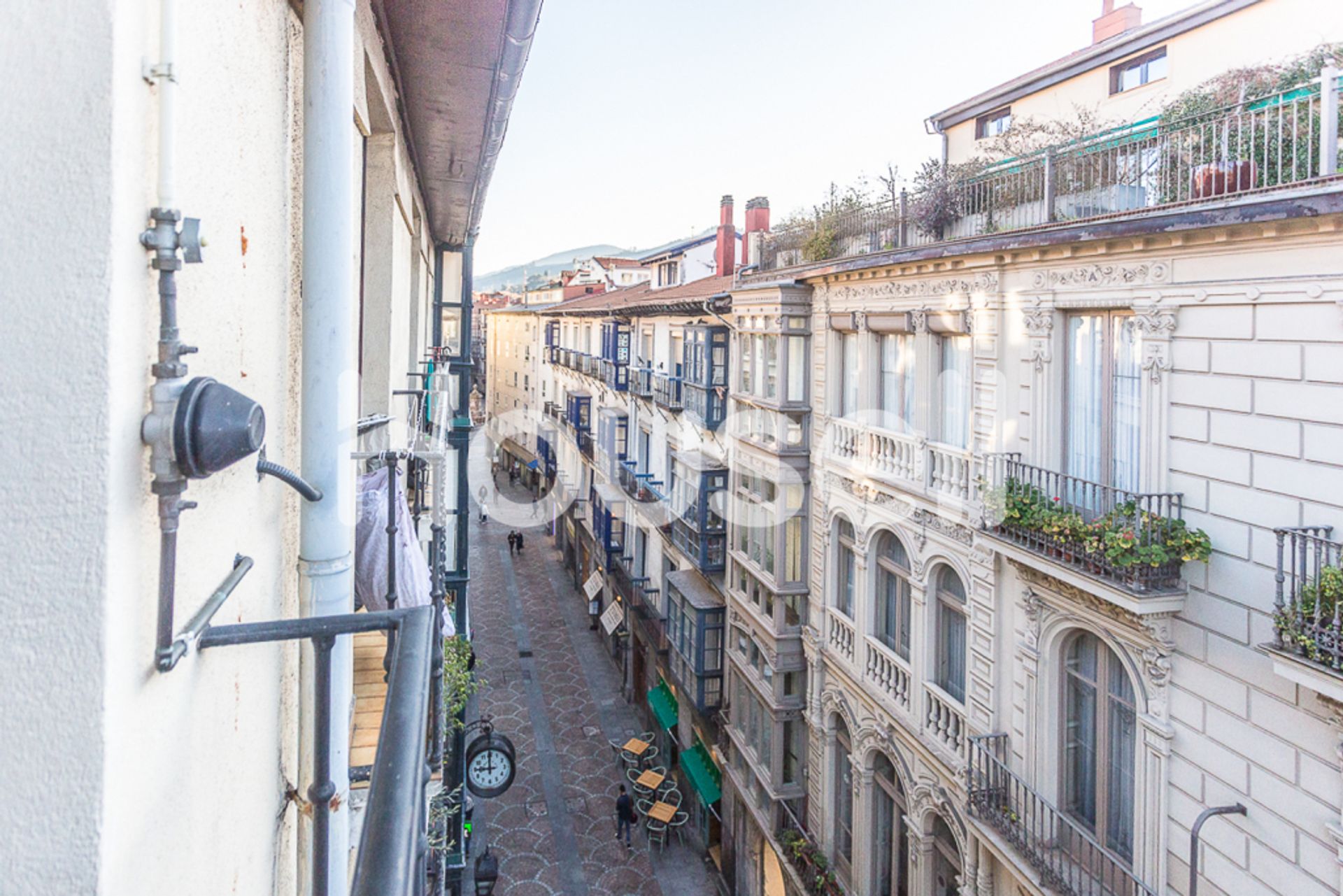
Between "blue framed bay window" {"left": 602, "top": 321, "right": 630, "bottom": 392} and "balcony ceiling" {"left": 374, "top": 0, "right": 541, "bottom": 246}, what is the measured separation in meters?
22.3

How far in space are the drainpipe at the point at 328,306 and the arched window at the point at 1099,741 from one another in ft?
30.7

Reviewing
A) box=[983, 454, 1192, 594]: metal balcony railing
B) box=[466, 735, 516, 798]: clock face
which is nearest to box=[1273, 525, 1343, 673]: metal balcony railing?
box=[983, 454, 1192, 594]: metal balcony railing

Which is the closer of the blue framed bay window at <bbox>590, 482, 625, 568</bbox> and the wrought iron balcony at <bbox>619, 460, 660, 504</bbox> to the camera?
the wrought iron balcony at <bbox>619, 460, 660, 504</bbox>

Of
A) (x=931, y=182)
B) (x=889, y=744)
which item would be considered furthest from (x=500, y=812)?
(x=931, y=182)

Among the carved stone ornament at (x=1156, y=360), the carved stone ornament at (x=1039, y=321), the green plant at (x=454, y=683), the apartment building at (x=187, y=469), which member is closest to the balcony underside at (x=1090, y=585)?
the carved stone ornament at (x=1156, y=360)

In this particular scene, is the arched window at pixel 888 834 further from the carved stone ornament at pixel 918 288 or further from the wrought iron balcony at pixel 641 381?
the wrought iron balcony at pixel 641 381

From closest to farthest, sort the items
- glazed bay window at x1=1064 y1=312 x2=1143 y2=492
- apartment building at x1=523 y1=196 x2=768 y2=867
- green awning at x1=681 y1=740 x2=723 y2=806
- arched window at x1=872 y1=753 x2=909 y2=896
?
glazed bay window at x1=1064 y1=312 x2=1143 y2=492
arched window at x1=872 y1=753 x2=909 y2=896
apartment building at x1=523 y1=196 x2=768 y2=867
green awning at x1=681 y1=740 x2=723 y2=806

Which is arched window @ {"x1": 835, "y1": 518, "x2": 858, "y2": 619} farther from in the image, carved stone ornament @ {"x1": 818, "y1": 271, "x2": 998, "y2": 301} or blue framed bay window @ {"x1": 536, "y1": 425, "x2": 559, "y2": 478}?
blue framed bay window @ {"x1": 536, "y1": 425, "x2": 559, "y2": 478}

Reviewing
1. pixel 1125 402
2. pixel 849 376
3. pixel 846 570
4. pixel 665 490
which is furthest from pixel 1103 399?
pixel 665 490

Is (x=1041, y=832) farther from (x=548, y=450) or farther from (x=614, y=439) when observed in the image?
(x=548, y=450)

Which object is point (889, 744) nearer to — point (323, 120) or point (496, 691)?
point (323, 120)

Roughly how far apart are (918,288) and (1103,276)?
12.5ft

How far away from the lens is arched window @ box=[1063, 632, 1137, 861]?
1005 cm

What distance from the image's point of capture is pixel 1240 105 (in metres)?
8.84
